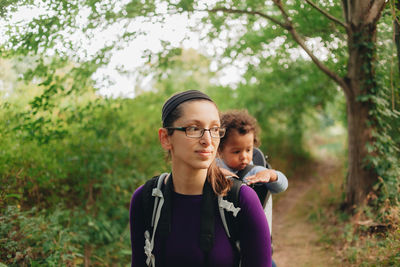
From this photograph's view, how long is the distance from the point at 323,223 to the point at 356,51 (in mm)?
3120

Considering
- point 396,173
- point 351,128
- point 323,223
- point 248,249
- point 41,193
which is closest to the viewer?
point 248,249

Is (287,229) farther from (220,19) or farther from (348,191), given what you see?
(220,19)

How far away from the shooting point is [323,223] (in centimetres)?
630

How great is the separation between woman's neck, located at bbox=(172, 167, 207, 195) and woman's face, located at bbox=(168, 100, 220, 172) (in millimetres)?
54

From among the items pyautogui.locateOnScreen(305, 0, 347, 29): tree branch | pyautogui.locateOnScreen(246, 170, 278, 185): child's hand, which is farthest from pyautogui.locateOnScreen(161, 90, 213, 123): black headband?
pyautogui.locateOnScreen(305, 0, 347, 29): tree branch

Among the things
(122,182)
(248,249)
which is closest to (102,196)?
(122,182)

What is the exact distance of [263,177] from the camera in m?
2.35

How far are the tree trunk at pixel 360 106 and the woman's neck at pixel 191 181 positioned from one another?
4.23 m

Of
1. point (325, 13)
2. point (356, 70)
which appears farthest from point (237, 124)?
point (356, 70)

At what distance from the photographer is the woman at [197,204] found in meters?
1.74

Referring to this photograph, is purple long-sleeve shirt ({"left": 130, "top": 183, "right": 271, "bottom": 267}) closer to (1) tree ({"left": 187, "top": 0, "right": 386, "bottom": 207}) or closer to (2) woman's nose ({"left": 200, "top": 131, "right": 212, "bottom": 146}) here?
(2) woman's nose ({"left": 200, "top": 131, "right": 212, "bottom": 146})

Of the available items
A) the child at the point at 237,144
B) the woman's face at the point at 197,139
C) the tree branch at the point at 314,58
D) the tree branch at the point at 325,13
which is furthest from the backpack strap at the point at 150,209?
the tree branch at the point at 314,58

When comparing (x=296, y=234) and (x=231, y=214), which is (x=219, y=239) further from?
(x=296, y=234)

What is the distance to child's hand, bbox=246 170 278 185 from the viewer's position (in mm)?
2259
